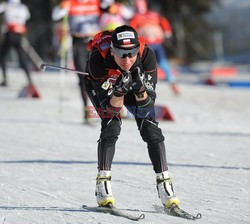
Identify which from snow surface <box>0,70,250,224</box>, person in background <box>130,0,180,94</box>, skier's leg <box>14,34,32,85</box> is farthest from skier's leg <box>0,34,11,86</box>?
person in background <box>130,0,180,94</box>

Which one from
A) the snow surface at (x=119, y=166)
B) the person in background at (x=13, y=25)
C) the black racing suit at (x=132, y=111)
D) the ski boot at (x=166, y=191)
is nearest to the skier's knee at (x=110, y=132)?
the black racing suit at (x=132, y=111)

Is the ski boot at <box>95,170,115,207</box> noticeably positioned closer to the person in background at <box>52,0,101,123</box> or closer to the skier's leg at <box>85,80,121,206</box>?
the skier's leg at <box>85,80,121,206</box>

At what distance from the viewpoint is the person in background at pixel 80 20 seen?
29.5 feet

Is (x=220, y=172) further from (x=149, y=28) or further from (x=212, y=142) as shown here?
(x=149, y=28)

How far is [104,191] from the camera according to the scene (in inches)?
171

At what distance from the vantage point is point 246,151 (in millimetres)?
6988

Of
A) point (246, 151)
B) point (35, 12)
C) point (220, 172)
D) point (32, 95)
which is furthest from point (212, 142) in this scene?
point (35, 12)

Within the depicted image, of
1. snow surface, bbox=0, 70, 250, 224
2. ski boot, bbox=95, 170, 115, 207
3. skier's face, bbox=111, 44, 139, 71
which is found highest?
skier's face, bbox=111, 44, 139, 71

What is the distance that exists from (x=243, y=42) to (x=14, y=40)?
30.5 m

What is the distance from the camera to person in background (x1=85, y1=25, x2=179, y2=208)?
4152 mm

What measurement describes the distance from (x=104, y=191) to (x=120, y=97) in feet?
2.21

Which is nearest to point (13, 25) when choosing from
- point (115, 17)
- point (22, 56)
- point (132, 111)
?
point (22, 56)

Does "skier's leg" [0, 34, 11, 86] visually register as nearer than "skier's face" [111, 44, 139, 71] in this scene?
No

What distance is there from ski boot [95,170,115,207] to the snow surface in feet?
0.40
